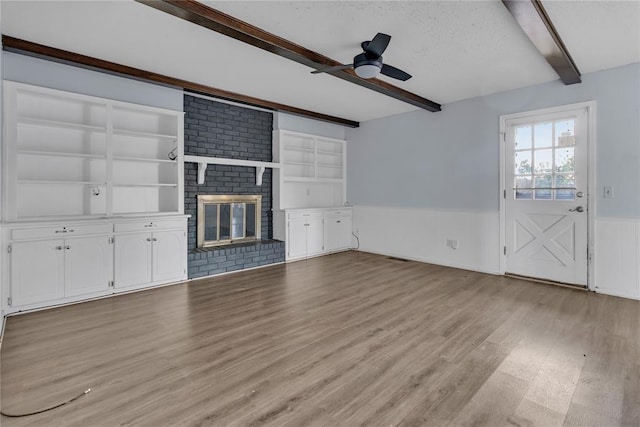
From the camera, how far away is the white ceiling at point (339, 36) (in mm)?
2594

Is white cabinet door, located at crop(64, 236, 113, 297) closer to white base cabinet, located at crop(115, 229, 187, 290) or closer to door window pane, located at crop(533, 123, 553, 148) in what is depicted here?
white base cabinet, located at crop(115, 229, 187, 290)

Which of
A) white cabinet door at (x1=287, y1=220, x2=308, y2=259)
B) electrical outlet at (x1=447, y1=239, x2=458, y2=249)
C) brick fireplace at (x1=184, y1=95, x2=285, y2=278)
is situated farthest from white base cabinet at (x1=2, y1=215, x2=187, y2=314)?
electrical outlet at (x1=447, y1=239, x2=458, y2=249)

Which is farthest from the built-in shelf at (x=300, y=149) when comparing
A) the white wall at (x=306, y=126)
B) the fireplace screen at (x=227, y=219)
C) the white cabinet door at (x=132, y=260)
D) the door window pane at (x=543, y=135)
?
the door window pane at (x=543, y=135)

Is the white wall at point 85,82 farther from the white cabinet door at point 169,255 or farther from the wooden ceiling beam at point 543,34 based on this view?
the wooden ceiling beam at point 543,34

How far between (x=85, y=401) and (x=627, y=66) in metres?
5.81

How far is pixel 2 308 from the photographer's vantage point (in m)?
2.88

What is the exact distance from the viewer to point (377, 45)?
2.77 meters

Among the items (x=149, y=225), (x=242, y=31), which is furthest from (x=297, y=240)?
(x=242, y=31)

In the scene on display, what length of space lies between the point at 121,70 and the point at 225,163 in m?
1.70

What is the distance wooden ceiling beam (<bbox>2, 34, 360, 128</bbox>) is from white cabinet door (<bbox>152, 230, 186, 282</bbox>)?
188 centimetres

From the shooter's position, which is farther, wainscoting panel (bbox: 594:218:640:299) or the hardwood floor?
wainscoting panel (bbox: 594:218:640:299)

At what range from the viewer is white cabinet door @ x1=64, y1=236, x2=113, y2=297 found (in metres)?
3.42

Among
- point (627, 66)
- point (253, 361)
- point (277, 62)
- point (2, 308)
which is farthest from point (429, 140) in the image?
point (2, 308)

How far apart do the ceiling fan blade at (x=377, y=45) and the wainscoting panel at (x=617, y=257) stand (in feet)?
10.8
